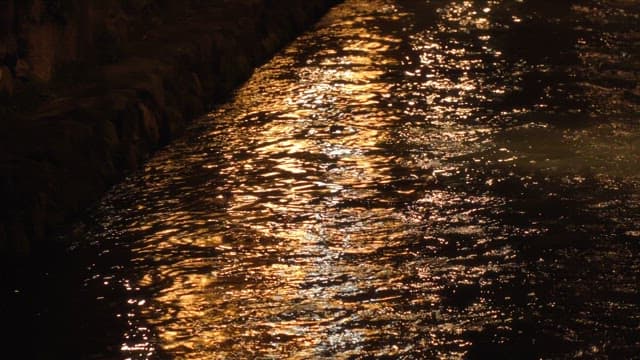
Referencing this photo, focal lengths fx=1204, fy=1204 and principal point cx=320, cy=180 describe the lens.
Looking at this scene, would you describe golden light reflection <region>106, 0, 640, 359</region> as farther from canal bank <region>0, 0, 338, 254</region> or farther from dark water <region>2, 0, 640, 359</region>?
canal bank <region>0, 0, 338, 254</region>

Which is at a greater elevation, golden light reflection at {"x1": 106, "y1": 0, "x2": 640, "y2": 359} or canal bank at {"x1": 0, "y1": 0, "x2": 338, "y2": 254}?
canal bank at {"x1": 0, "y1": 0, "x2": 338, "y2": 254}

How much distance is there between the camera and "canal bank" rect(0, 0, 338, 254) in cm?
609

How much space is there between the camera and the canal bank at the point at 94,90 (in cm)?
609

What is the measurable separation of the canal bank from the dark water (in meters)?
0.18

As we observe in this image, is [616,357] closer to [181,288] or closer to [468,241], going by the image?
[468,241]

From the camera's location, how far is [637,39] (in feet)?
34.5

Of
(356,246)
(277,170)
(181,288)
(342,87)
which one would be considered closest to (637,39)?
(342,87)

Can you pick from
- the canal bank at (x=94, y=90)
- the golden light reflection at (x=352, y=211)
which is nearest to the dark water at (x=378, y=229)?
the golden light reflection at (x=352, y=211)

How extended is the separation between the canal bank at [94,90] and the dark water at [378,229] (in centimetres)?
18

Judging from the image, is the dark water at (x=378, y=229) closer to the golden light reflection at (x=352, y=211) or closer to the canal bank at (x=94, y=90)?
the golden light reflection at (x=352, y=211)

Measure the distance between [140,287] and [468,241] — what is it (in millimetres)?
1620

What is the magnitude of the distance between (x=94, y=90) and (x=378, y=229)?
2313 mm

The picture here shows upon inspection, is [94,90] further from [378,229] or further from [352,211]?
[378,229]

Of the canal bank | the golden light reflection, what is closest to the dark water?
the golden light reflection
